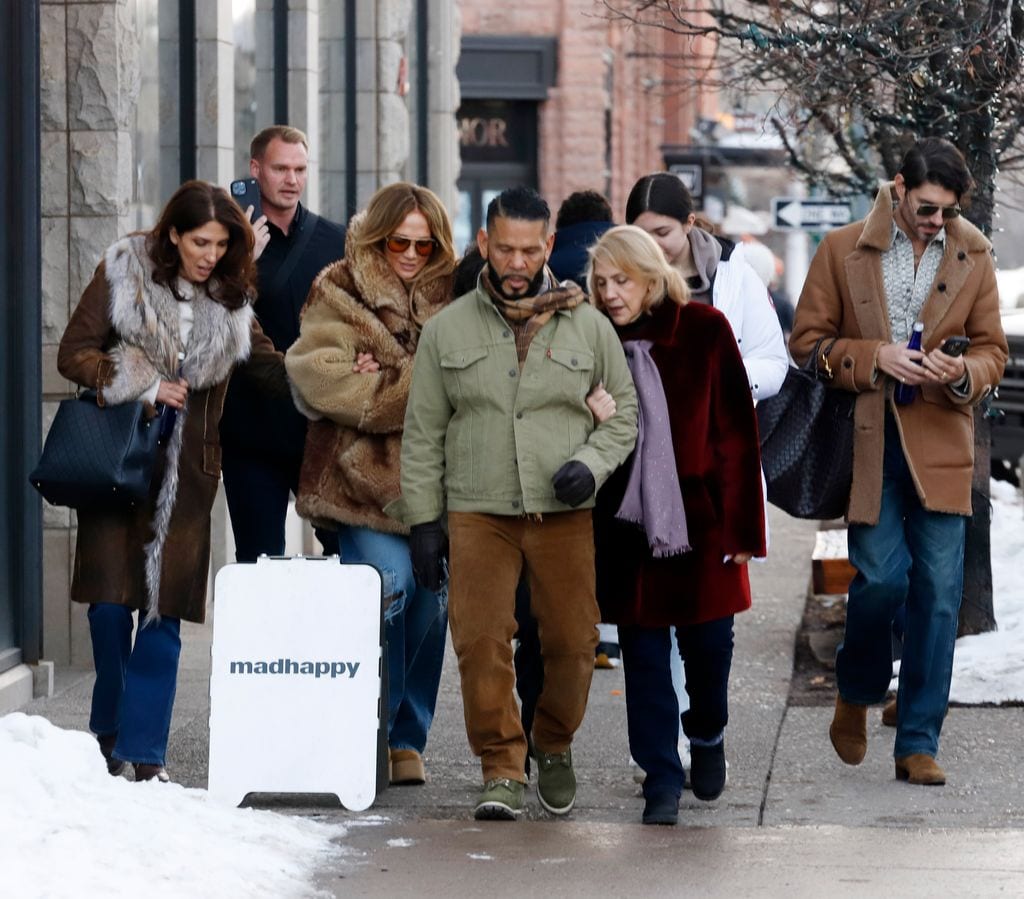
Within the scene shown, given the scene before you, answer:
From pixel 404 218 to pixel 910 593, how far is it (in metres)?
2.02

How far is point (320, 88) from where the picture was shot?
45.0 feet

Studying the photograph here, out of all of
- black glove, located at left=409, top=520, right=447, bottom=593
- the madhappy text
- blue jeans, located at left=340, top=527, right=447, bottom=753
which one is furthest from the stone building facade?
black glove, located at left=409, top=520, right=447, bottom=593

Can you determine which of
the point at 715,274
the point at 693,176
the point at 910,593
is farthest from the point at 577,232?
the point at 693,176

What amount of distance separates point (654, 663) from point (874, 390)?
118 centimetres

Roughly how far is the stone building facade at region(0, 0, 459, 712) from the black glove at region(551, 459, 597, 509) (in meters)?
3.09

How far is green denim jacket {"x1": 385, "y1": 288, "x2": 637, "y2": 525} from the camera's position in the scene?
20.3 feet

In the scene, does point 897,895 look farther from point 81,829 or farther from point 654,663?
point 81,829

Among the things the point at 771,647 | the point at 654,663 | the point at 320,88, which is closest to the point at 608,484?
the point at 654,663

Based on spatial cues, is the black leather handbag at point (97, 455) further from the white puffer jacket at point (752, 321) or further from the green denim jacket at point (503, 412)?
the white puffer jacket at point (752, 321)

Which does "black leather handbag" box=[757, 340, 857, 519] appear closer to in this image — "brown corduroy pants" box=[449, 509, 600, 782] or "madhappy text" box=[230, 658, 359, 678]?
"brown corduroy pants" box=[449, 509, 600, 782]

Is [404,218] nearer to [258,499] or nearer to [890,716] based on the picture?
[258,499]

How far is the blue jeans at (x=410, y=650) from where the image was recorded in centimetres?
687

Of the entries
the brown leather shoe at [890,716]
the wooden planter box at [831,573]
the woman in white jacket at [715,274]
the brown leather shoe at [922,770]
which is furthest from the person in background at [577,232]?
the wooden planter box at [831,573]

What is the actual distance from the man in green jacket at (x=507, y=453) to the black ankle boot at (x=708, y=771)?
506 millimetres
